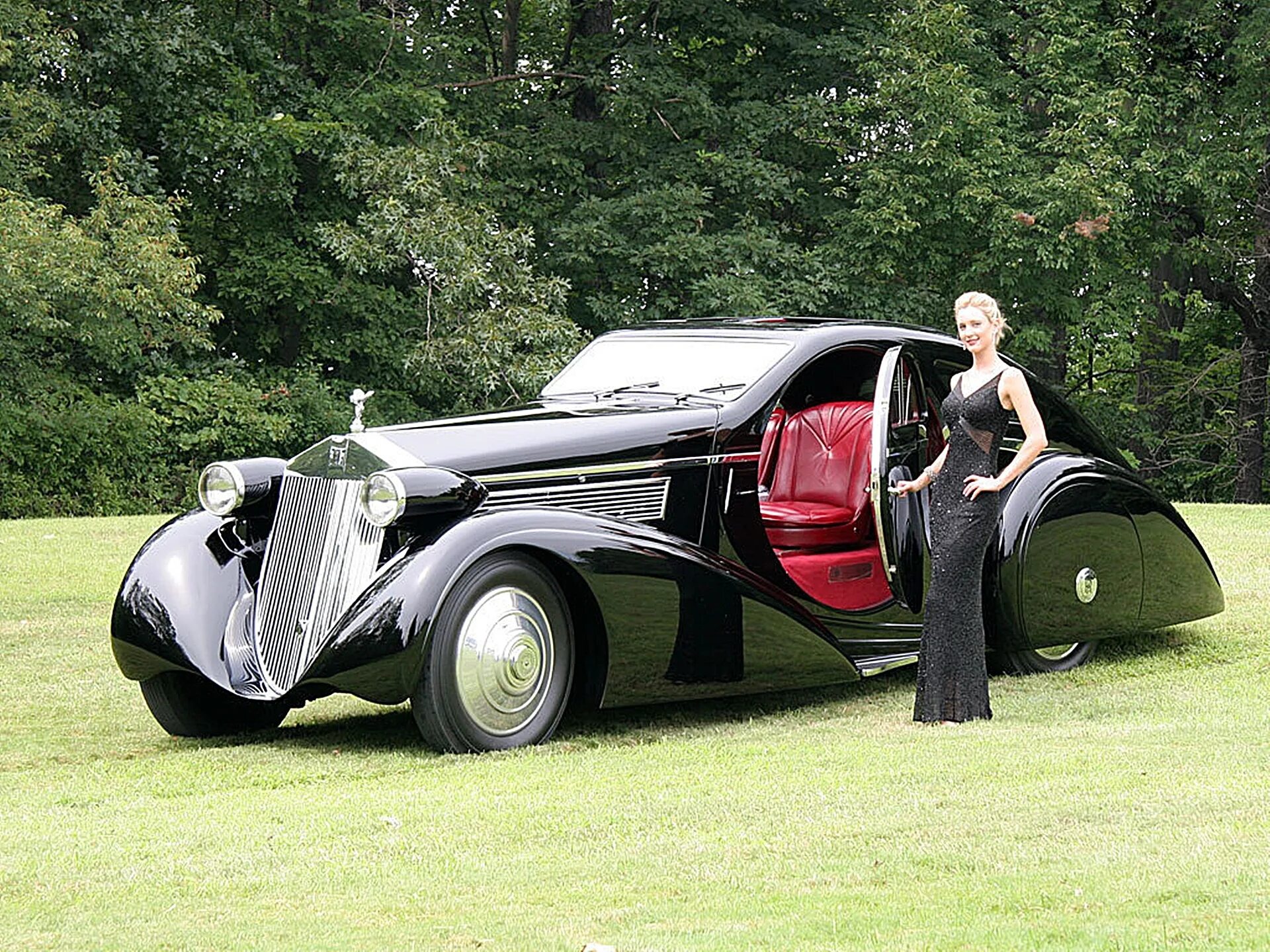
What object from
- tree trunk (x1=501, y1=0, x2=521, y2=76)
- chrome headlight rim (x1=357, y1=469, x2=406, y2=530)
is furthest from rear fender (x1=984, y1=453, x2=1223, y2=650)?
tree trunk (x1=501, y1=0, x2=521, y2=76)

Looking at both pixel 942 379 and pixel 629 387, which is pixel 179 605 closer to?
pixel 629 387

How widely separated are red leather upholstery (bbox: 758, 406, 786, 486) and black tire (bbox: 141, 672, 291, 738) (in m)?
2.71

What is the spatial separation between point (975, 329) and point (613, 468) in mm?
1677

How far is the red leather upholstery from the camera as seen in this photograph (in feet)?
28.5

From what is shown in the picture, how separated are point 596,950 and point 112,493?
889 inches

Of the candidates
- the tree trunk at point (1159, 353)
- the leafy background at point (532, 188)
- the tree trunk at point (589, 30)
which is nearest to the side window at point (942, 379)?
the leafy background at point (532, 188)

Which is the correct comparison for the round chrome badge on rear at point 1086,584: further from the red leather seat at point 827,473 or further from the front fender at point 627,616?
the front fender at point 627,616

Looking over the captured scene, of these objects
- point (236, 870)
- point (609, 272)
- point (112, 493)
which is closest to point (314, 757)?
point (236, 870)

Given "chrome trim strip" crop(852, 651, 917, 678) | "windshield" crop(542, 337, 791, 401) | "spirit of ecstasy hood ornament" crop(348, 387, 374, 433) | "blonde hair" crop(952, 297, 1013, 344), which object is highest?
"blonde hair" crop(952, 297, 1013, 344)

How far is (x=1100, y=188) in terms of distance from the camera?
28156mm

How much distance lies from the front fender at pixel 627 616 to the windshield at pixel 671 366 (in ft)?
3.44

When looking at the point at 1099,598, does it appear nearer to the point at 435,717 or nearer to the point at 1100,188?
the point at 435,717

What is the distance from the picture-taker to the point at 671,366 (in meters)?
8.52

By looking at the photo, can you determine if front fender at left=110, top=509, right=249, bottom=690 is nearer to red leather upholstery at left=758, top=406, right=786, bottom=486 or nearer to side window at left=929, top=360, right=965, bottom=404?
red leather upholstery at left=758, top=406, right=786, bottom=486
